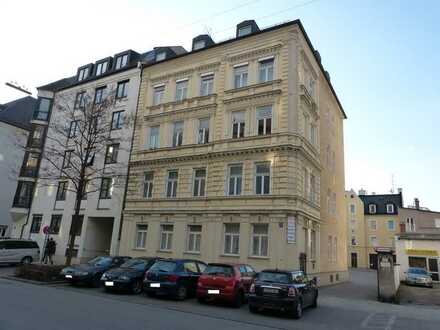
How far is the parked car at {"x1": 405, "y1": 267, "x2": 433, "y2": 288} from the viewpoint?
27141mm

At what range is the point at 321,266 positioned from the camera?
24.1 metres

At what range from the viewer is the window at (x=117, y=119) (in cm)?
3049

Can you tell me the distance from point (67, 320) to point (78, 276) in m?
8.33

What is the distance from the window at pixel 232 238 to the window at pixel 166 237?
14.4 ft

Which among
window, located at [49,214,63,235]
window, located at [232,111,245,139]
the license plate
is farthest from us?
window, located at [49,214,63,235]

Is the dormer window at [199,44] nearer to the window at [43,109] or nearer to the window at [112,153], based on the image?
the window at [112,153]

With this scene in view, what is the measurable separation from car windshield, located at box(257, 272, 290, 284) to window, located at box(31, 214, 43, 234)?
88.4ft

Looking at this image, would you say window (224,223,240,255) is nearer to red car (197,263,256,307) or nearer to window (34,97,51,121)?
red car (197,263,256,307)

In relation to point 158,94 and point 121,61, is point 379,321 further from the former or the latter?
point 121,61

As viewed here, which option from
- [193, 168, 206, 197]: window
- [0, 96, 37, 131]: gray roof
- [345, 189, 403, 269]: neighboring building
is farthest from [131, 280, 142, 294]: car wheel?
[345, 189, 403, 269]: neighboring building

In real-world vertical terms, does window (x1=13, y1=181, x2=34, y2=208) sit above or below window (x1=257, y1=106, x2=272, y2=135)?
below

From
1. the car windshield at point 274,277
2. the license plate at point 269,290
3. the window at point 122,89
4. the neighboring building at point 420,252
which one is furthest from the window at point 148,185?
the neighboring building at point 420,252

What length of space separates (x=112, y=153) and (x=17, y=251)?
10199 mm

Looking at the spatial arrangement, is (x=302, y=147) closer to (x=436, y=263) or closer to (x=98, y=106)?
(x=98, y=106)
